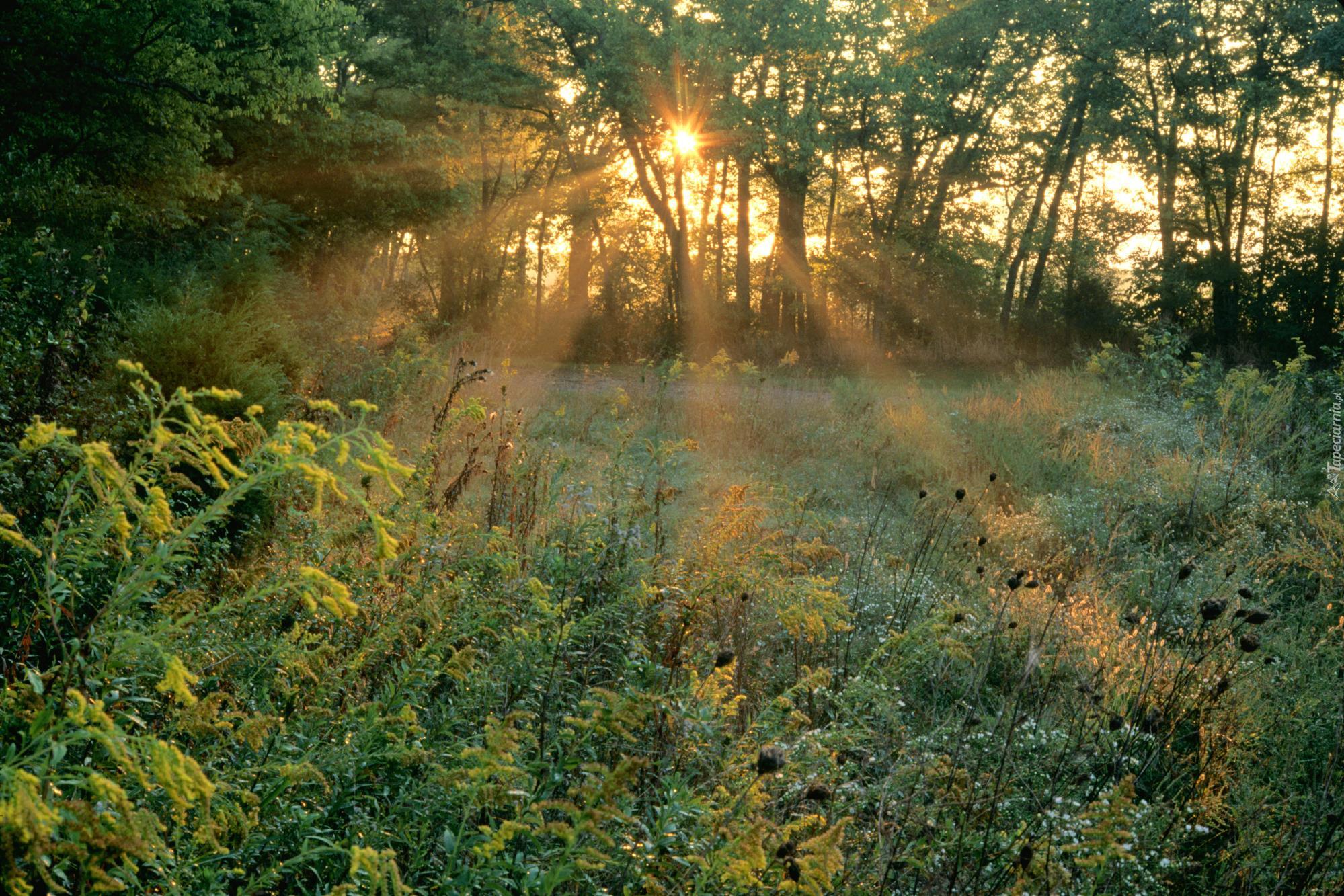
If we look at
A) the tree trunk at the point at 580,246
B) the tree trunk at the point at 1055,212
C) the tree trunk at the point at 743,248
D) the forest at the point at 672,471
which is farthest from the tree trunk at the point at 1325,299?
the tree trunk at the point at 580,246

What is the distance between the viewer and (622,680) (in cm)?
314

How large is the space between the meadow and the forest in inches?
1.1

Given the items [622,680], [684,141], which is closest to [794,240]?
[684,141]

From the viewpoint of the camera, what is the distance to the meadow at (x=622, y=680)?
130 cm

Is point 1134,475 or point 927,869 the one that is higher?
point 1134,475

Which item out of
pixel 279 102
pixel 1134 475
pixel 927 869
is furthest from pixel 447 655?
pixel 279 102

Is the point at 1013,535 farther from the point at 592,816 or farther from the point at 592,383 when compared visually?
the point at 592,383

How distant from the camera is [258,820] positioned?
5.64 ft

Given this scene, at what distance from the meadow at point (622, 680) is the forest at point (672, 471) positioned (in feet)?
0.09

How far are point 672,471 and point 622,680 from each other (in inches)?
175

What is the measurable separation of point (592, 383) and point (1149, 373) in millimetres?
8933

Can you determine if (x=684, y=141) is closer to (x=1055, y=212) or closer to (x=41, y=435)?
(x=1055, y=212)

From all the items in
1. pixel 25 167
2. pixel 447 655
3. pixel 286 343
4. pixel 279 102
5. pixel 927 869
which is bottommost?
pixel 927 869

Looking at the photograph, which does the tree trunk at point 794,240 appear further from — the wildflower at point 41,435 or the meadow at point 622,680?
the wildflower at point 41,435
